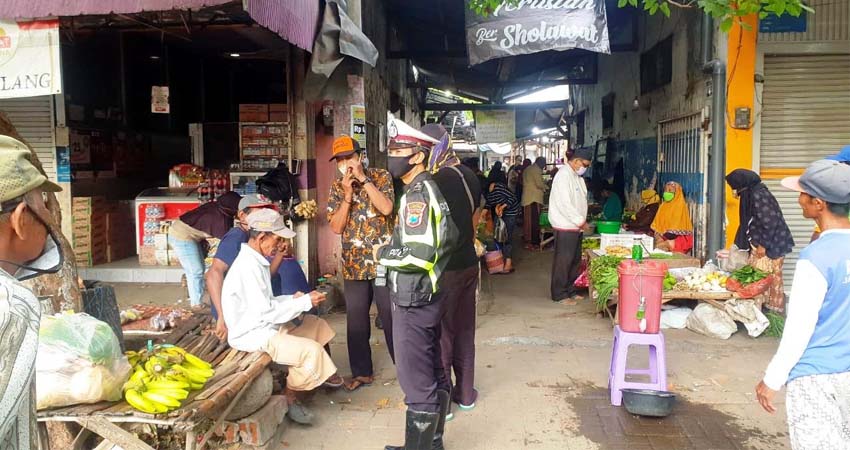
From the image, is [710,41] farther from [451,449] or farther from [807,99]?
[451,449]

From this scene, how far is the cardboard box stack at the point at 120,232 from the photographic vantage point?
8930 mm

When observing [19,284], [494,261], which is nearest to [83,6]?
[19,284]

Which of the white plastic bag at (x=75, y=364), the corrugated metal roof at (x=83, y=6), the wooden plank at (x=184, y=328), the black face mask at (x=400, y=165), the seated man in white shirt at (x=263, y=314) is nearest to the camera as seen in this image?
the white plastic bag at (x=75, y=364)

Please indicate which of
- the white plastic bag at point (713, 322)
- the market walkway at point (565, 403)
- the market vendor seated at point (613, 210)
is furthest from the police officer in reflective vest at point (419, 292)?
the market vendor seated at point (613, 210)

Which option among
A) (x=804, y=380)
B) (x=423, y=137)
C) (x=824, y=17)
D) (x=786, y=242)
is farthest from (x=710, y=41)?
(x=804, y=380)

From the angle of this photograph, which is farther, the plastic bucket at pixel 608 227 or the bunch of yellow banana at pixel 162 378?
the plastic bucket at pixel 608 227

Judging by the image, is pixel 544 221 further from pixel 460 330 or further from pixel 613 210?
pixel 460 330

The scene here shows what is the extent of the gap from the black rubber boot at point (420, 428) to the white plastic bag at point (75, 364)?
1.51m

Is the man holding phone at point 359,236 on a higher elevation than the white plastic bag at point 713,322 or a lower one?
higher

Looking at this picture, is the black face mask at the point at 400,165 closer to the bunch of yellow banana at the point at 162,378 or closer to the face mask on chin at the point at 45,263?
the bunch of yellow banana at the point at 162,378

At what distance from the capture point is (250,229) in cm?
428

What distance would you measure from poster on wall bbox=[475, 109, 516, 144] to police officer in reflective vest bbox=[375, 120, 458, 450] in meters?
15.7

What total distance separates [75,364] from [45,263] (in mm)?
1477

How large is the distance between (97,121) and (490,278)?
5999 millimetres
